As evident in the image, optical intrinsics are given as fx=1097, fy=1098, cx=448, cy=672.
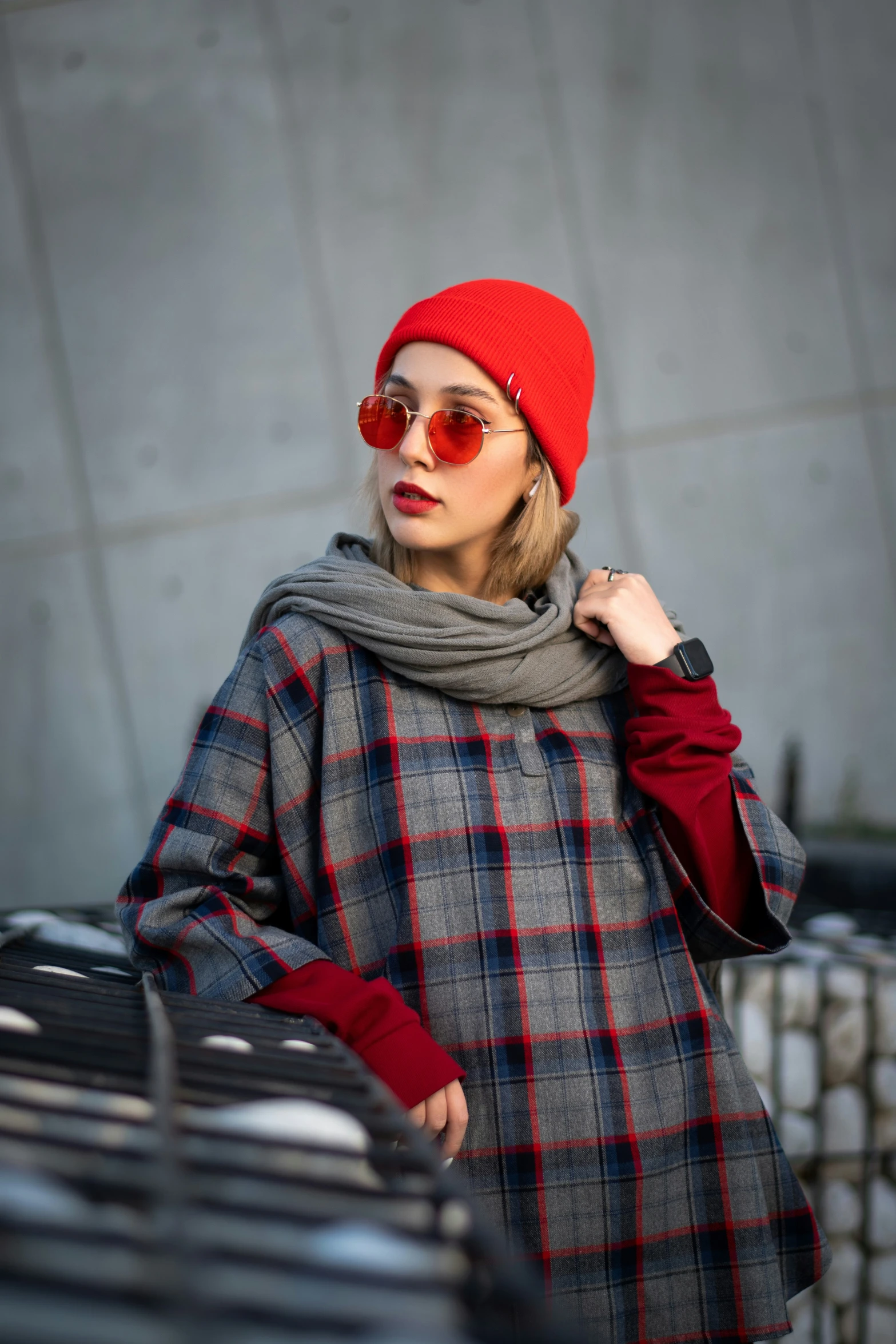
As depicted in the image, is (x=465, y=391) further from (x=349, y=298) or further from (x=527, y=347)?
(x=349, y=298)

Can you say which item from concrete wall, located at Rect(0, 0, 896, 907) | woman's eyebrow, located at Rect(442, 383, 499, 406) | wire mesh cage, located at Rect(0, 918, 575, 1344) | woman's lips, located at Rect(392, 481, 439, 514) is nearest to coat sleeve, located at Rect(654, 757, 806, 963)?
woman's lips, located at Rect(392, 481, 439, 514)

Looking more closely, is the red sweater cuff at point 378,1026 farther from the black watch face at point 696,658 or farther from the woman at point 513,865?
the black watch face at point 696,658

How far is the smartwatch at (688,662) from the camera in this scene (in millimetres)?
1435

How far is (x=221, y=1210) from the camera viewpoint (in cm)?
48

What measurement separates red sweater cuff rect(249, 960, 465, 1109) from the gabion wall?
1.42m

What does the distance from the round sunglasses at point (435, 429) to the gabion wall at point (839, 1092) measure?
4.93 feet

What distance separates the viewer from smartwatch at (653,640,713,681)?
143 centimetres

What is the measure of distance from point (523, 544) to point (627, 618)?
197 millimetres

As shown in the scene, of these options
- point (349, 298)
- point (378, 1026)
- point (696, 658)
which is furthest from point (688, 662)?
point (349, 298)

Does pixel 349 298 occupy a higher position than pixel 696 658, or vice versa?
pixel 349 298

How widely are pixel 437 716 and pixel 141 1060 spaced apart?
753 mm

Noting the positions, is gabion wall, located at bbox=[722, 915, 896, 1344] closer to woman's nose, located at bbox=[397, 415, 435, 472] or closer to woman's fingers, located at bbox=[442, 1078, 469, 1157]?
woman's fingers, located at bbox=[442, 1078, 469, 1157]

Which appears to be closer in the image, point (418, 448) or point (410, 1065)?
point (410, 1065)

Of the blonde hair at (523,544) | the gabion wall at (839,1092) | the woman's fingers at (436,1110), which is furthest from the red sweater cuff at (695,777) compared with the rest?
the gabion wall at (839,1092)
